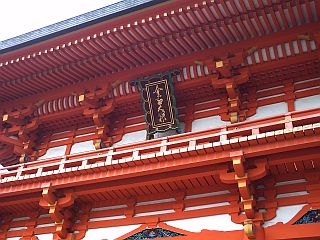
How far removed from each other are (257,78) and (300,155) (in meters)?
2.63

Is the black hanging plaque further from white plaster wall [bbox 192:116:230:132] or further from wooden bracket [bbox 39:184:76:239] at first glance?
wooden bracket [bbox 39:184:76:239]

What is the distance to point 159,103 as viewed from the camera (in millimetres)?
9812

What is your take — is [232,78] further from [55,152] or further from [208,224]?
[55,152]

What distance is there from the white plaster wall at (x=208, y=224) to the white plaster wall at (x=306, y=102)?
2.81 meters

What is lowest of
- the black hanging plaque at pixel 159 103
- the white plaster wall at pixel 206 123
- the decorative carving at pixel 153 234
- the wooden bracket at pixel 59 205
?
the decorative carving at pixel 153 234

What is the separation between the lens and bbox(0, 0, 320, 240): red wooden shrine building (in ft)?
A: 24.9

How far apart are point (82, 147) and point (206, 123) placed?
11.0ft

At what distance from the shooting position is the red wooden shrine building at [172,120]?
758cm

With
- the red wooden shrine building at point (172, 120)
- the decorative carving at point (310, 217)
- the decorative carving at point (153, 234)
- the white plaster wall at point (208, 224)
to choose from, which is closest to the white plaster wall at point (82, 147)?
the red wooden shrine building at point (172, 120)

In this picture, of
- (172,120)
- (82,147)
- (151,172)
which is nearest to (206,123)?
(172,120)

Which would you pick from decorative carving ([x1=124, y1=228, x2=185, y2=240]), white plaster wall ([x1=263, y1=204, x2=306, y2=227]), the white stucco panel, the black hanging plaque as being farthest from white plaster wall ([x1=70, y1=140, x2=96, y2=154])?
white plaster wall ([x1=263, y1=204, x2=306, y2=227])

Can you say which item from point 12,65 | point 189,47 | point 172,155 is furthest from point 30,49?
point 172,155

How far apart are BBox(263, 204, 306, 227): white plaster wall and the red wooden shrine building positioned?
18mm

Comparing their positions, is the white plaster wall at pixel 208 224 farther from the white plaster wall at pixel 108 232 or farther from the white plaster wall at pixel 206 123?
the white plaster wall at pixel 206 123
